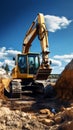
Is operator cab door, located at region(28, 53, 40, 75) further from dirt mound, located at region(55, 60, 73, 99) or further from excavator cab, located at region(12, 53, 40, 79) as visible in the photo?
dirt mound, located at region(55, 60, 73, 99)

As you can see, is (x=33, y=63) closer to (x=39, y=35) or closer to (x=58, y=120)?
(x=39, y=35)

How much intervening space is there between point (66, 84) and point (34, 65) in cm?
289

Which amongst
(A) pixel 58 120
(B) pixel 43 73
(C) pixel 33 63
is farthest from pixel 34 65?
(A) pixel 58 120

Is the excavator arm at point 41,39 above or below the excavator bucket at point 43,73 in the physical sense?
above

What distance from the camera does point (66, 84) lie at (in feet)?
63.3

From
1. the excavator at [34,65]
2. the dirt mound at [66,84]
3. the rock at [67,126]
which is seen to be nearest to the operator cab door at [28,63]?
the excavator at [34,65]

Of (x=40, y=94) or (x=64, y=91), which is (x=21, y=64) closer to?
(x=40, y=94)

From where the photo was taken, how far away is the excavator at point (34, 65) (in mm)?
20109

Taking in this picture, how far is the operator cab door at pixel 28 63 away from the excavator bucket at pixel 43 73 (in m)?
0.65

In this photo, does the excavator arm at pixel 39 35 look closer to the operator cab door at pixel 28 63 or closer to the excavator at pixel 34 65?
the excavator at pixel 34 65

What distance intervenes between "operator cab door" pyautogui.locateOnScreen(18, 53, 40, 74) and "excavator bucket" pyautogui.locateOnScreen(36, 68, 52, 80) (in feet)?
2.15

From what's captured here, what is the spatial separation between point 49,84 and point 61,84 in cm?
109

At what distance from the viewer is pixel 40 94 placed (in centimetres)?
2131

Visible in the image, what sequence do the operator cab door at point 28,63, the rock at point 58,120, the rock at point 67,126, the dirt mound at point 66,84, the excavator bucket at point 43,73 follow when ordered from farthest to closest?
1. the operator cab door at point 28,63
2. the excavator bucket at point 43,73
3. the dirt mound at point 66,84
4. the rock at point 58,120
5. the rock at point 67,126
